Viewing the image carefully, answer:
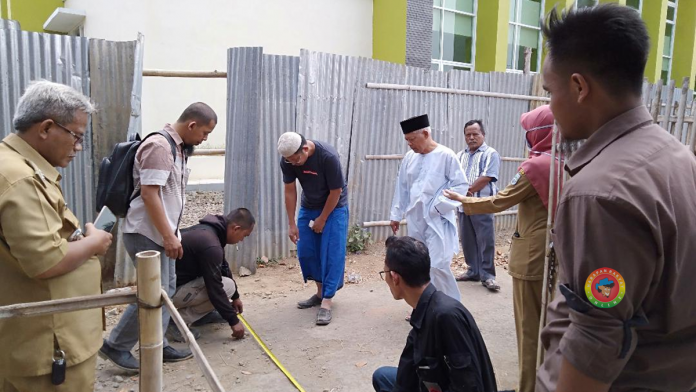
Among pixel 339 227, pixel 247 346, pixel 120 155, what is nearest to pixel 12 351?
pixel 120 155

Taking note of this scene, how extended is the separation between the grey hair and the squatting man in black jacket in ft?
6.31

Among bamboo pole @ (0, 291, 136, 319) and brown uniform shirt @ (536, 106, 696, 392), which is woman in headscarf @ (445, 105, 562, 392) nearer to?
brown uniform shirt @ (536, 106, 696, 392)

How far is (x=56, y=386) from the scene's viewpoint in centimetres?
209

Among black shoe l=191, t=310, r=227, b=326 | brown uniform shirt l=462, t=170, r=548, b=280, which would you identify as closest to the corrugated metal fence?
black shoe l=191, t=310, r=227, b=326

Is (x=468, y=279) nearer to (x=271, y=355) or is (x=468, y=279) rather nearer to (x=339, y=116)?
(x=339, y=116)

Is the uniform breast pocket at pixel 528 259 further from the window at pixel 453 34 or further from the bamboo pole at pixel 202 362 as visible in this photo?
the window at pixel 453 34

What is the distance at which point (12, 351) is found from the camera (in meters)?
2.03

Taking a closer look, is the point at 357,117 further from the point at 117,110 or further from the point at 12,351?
the point at 12,351

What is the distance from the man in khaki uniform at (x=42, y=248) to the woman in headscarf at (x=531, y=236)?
7.66 feet

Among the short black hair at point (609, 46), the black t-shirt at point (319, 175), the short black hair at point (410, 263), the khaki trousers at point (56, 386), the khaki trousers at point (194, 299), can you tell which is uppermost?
the short black hair at point (609, 46)

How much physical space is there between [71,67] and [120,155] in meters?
1.70

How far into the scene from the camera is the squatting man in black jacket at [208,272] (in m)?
3.90

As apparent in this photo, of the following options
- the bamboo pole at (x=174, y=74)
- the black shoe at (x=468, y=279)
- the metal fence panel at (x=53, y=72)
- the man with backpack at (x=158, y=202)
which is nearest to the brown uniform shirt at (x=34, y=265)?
the man with backpack at (x=158, y=202)

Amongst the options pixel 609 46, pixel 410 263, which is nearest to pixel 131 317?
pixel 410 263
